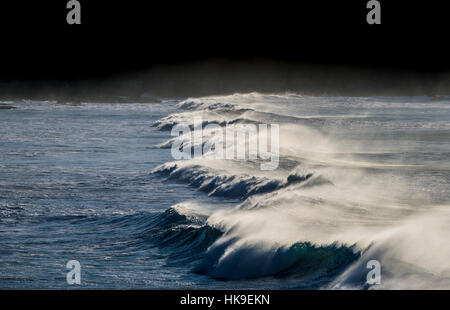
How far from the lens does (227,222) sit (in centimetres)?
1562

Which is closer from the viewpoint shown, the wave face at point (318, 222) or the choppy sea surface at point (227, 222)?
the wave face at point (318, 222)

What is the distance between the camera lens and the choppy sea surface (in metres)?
12.3

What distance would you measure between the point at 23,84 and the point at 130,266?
125m

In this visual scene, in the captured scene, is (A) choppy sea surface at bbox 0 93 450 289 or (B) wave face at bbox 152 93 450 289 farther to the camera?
(A) choppy sea surface at bbox 0 93 450 289

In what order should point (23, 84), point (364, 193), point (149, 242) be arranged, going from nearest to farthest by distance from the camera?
point (149, 242)
point (364, 193)
point (23, 84)

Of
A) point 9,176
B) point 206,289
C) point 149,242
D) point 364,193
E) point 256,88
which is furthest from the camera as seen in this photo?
point 256,88

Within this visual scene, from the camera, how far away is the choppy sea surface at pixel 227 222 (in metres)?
12.3

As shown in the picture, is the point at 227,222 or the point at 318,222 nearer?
the point at 318,222

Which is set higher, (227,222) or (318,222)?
(318,222)

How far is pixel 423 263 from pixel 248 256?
3186 mm

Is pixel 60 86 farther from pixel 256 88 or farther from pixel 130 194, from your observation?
pixel 130 194

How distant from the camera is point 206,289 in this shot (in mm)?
11969

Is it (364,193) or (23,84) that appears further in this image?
(23,84)

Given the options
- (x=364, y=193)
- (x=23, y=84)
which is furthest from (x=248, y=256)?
(x=23, y=84)
